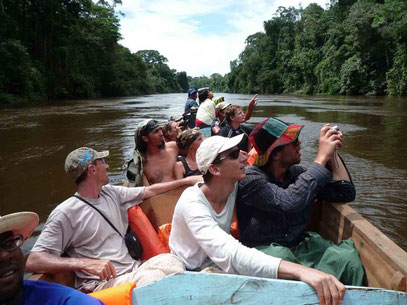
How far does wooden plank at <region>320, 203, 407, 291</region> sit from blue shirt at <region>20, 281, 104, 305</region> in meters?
1.31

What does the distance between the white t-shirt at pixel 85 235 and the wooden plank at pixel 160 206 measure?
36 centimetres

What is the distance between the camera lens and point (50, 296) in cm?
128

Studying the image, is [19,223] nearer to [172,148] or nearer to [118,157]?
[172,148]

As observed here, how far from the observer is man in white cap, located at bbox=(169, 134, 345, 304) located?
1.52 meters

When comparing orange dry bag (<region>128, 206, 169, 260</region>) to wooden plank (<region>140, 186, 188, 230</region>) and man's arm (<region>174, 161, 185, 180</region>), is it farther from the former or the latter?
man's arm (<region>174, 161, 185, 180</region>)

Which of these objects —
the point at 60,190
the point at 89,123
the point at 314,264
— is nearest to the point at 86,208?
the point at 314,264

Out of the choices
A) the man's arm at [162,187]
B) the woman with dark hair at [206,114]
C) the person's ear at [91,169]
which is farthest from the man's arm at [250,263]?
the woman with dark hair at [206,114]

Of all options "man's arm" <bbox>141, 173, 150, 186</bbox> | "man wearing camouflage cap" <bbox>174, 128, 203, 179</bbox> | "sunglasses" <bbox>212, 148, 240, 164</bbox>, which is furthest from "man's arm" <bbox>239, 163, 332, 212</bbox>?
"man wearing camouflage cap" <bbox>174, 128, 203, 179</bbox>

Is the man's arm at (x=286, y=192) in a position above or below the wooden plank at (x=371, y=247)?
above

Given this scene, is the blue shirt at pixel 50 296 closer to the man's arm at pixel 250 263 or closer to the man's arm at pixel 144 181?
the man's arm at pixel 250 263

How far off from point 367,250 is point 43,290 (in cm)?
157

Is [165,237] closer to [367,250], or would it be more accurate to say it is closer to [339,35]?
[367,250]

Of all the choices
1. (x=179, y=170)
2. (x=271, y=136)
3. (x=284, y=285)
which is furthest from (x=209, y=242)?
(x=179, y=170)

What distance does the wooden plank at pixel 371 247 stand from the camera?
5.21 ft
